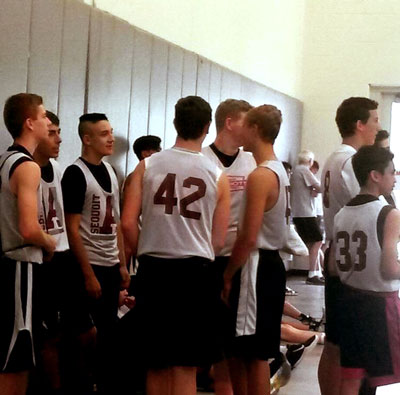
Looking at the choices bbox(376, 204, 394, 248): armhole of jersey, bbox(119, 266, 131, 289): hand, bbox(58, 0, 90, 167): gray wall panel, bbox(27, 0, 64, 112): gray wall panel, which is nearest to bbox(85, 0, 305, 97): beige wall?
bbox(58, 0, 90, 167): gray wall panel

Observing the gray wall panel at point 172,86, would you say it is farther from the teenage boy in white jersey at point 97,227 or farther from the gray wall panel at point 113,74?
the teenage boy in white jersey at point 97,227

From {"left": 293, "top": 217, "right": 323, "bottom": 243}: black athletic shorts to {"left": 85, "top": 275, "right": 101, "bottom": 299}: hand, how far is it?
6.41 meters

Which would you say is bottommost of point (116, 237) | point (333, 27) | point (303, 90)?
point (116, 237)

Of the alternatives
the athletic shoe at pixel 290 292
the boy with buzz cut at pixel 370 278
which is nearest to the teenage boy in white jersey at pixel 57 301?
the boy with buzz cut at pixel 370 278

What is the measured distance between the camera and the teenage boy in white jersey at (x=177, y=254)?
3.63 meters

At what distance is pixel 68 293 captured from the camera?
4648mm

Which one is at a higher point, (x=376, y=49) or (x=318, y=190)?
(x=376, y=49)

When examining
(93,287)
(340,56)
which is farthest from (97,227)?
(340,56)

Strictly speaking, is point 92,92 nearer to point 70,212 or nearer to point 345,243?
point 70,212

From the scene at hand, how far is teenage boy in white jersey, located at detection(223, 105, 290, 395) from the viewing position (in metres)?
4.01

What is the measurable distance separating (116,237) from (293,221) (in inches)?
250

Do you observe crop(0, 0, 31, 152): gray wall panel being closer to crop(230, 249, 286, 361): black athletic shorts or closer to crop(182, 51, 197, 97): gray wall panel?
crop(230, 249, 286, 361): black athletic shorts

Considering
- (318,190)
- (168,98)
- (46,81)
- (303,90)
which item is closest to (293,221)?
(318,190)

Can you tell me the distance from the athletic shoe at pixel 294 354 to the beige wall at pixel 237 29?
2588 millimetres
